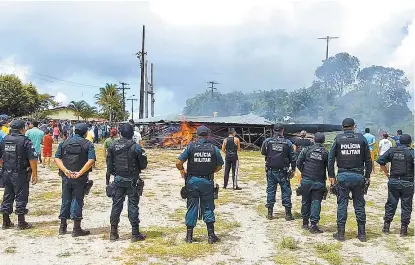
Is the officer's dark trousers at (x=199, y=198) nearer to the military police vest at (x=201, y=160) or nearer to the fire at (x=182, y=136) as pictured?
the military police vest at (x=201, y=160)

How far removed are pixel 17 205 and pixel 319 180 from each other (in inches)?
201

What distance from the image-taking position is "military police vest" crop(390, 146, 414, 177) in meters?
6.94

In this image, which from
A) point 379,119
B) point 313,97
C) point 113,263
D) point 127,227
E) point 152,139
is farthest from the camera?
point 313,97

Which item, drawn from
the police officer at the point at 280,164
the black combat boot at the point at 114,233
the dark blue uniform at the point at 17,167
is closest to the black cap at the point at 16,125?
the dark blue uniform at the point at 17,167

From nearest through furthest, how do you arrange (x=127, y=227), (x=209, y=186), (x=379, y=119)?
1. (x=209, y=186)
2. (x=127, y=227)
3. (x=379, y=119)

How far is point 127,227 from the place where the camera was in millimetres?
7391

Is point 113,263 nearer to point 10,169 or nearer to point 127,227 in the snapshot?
point 127,227

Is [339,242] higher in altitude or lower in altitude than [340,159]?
lower

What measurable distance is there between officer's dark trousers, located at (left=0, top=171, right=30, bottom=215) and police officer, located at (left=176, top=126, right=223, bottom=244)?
2.68 m

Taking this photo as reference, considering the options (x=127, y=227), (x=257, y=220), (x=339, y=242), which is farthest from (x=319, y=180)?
(x=127, y=227)

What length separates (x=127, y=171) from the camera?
643 cm

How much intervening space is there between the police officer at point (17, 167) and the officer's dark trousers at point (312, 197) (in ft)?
15.3

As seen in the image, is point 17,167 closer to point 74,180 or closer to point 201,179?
point 74,180

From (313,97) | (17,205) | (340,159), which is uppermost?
(313,97)
